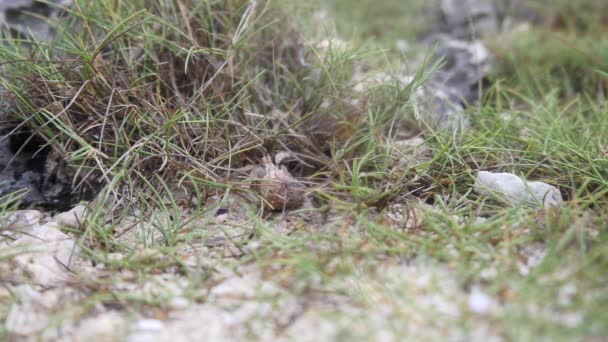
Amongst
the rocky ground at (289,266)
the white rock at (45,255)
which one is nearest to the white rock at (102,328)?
the rocky ground at (289,266)

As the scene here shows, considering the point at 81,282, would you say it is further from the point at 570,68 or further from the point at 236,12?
the point at 570,68

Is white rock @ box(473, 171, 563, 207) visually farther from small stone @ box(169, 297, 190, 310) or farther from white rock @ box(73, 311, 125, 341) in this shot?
white rock @ box(73, 311, 125, 341)

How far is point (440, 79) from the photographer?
6.74 feet

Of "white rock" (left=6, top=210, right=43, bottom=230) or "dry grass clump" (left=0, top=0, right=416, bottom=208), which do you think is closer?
"white rock" (left=6, top=210, right=43, bottom=230)

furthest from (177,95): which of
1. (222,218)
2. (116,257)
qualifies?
(116,257)

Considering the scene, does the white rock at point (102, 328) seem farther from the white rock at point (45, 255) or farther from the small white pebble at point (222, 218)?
the small white pebble at point (222, 218)

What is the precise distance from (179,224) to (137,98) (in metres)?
0.35

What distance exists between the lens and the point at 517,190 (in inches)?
47.6

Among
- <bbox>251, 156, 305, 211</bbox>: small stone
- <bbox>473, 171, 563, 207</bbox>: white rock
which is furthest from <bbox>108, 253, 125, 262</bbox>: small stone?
<bbox>473, 171, 563, 207</bbox>: white rock

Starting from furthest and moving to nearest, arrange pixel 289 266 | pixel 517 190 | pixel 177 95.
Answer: pixel 177 95, pixel 517 190, pixel 289 266

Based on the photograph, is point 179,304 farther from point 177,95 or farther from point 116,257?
point 177,95

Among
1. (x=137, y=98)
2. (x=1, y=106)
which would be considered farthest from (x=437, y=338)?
(x=1, y=106)

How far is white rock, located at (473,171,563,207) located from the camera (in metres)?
1.18

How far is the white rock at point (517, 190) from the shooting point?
1.18 metres
